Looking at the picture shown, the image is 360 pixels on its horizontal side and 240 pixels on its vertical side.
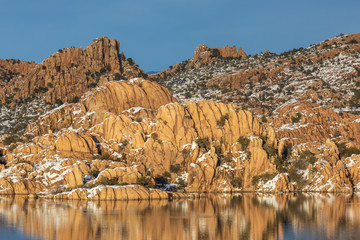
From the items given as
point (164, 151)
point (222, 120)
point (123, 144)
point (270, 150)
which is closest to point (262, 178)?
point (270, 150)

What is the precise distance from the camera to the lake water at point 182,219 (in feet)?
166

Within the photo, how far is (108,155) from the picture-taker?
102500 mm

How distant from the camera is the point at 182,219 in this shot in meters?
60.2

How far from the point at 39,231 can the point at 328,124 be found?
9985 centimetres

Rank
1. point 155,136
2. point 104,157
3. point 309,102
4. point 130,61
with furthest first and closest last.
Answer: point 130,61 → point 309,102 → point 155,136 → point 104,157

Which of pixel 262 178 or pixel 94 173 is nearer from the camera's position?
pixel 94 173

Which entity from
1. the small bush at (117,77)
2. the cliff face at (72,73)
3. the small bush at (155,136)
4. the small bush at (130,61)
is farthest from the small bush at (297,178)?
the small bush at (130,61)

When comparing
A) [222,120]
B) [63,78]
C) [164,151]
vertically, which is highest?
[63,78]

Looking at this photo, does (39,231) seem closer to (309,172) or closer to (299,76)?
(309,172)

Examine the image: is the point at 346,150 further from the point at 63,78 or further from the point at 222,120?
the point at 63,78

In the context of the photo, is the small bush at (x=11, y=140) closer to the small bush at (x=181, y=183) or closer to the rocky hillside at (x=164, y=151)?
the rocky hillside at (x=164, y=151)

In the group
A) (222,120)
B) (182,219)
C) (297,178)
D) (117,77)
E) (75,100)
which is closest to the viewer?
(182,219)

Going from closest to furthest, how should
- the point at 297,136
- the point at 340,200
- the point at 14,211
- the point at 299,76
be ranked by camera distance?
the point at 14,211
the point at 340,200
the point at 297,136
the point at 299,76

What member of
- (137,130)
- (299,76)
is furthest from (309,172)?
(299,76)
